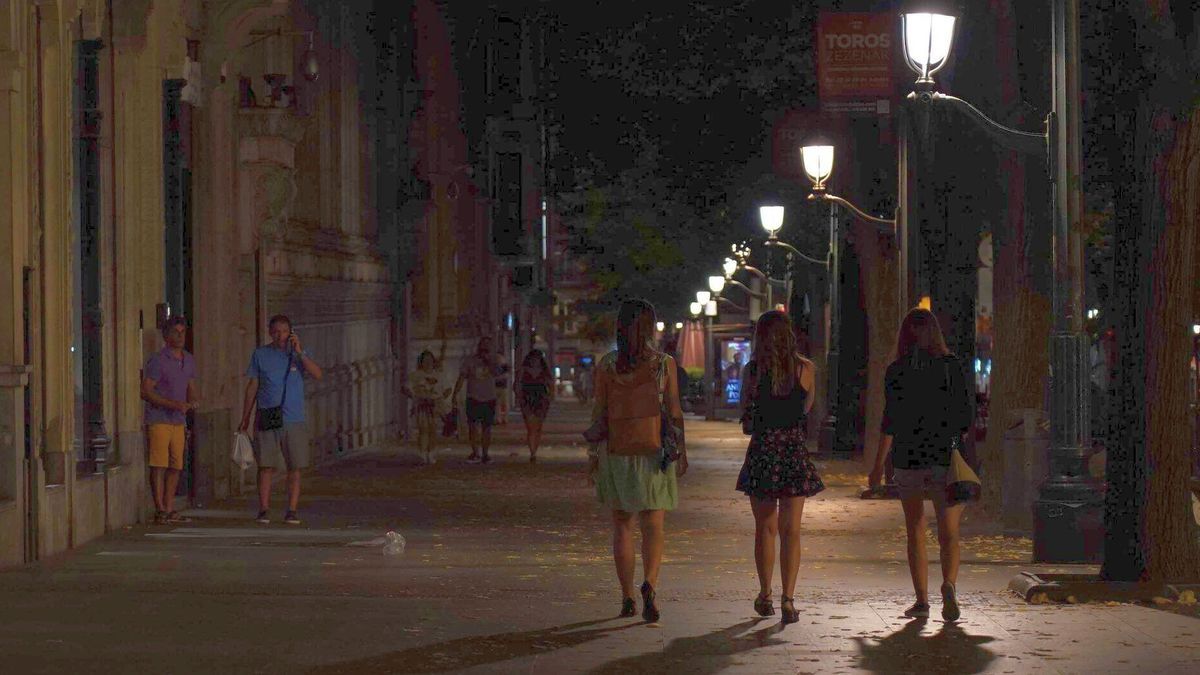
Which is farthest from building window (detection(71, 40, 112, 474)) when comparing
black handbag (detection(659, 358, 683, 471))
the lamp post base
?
the lamp post base

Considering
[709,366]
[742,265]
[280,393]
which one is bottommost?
[280,393]

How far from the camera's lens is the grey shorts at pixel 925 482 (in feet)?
40.6

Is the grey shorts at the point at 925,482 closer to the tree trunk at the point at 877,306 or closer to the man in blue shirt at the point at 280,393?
the man in blue shirt at the point at 280,393

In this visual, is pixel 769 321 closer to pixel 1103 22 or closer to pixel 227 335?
pixel 1103 22

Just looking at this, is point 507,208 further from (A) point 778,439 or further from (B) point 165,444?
(A) point 778,439

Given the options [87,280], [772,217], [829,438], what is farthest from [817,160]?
[87,280]

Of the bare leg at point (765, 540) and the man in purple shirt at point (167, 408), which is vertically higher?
the man in purple shirt at point (167, 408)

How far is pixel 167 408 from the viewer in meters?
19.1

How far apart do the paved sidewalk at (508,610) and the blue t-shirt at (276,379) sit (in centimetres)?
101

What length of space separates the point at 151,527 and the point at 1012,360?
7.71m

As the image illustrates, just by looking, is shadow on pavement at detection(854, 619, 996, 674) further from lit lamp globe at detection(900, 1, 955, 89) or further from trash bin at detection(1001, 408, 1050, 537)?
lit lamp globe at detection(900, 1, 955, 89)

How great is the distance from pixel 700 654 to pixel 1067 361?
211 inches

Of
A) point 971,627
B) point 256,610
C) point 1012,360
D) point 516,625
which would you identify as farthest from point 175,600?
point 1012,360

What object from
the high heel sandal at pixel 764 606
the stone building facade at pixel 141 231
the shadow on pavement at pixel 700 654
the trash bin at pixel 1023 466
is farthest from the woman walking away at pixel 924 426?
the stone building facade at pixel 141 231
